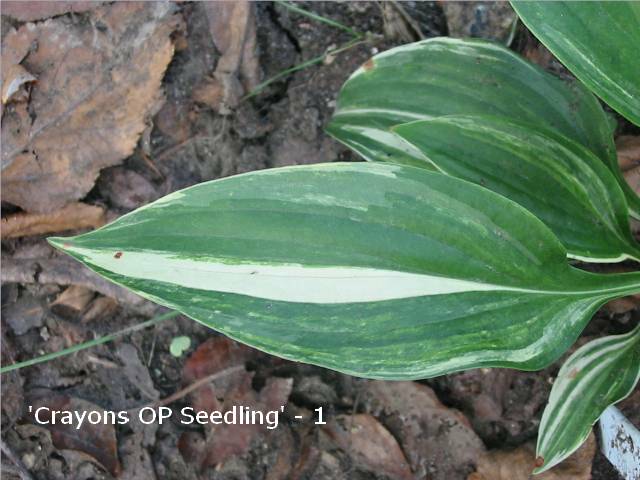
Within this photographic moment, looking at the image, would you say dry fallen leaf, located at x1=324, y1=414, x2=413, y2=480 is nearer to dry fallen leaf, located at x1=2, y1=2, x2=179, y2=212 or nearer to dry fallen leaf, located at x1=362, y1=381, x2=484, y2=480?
dry fallen leaf, located at x1=362, y1=381, x2=484, y2=480

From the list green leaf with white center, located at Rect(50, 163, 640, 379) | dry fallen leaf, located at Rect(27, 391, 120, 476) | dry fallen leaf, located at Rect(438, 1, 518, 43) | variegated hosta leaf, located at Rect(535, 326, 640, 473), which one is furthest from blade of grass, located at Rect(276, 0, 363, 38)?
dry fallen leaf, located at Rect(27, 391, 120, 476)

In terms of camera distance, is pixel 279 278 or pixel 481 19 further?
pixel 481 19

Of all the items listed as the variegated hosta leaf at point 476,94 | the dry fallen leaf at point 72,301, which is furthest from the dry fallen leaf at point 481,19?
the dry fallen leaf at point 72,301

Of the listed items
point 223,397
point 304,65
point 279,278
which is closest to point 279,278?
point 279,278

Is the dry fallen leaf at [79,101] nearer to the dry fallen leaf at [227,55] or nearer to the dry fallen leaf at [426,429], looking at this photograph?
the dry fallen leaf at [227,55]

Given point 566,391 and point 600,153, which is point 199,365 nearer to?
point 566,391

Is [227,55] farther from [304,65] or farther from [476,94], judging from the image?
[476,94]
